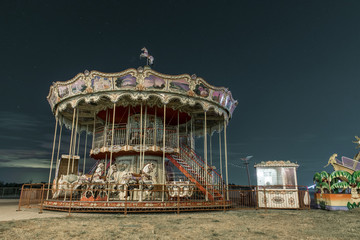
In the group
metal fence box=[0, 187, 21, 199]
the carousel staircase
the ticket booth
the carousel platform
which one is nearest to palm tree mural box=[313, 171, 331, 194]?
the ticket booth

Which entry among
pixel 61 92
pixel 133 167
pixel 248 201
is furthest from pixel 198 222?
pixel 61 92

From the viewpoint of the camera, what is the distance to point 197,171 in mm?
15250

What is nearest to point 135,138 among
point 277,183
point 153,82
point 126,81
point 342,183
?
point 126,81

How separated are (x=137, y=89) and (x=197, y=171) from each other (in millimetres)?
6093

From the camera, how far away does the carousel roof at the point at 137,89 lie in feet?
43.8

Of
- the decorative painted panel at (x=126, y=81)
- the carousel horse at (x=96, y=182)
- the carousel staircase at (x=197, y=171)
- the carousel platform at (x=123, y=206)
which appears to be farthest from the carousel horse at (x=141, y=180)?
the decorative painted panel at (x=126, y=81)

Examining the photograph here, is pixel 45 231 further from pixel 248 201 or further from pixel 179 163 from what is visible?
pixel 248 201

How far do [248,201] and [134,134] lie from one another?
28.9 ft

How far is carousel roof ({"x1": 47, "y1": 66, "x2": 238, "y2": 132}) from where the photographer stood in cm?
1335

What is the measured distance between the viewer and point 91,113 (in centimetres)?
1814

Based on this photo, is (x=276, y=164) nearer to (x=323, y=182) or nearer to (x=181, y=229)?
(x=323, y=182)

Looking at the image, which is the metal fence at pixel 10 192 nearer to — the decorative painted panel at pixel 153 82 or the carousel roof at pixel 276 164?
the decorative painted panel at pixel 153 82

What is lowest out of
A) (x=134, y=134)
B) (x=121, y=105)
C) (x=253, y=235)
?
(x=253, y=235)

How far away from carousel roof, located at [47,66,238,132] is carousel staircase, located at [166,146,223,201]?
3.43 m
